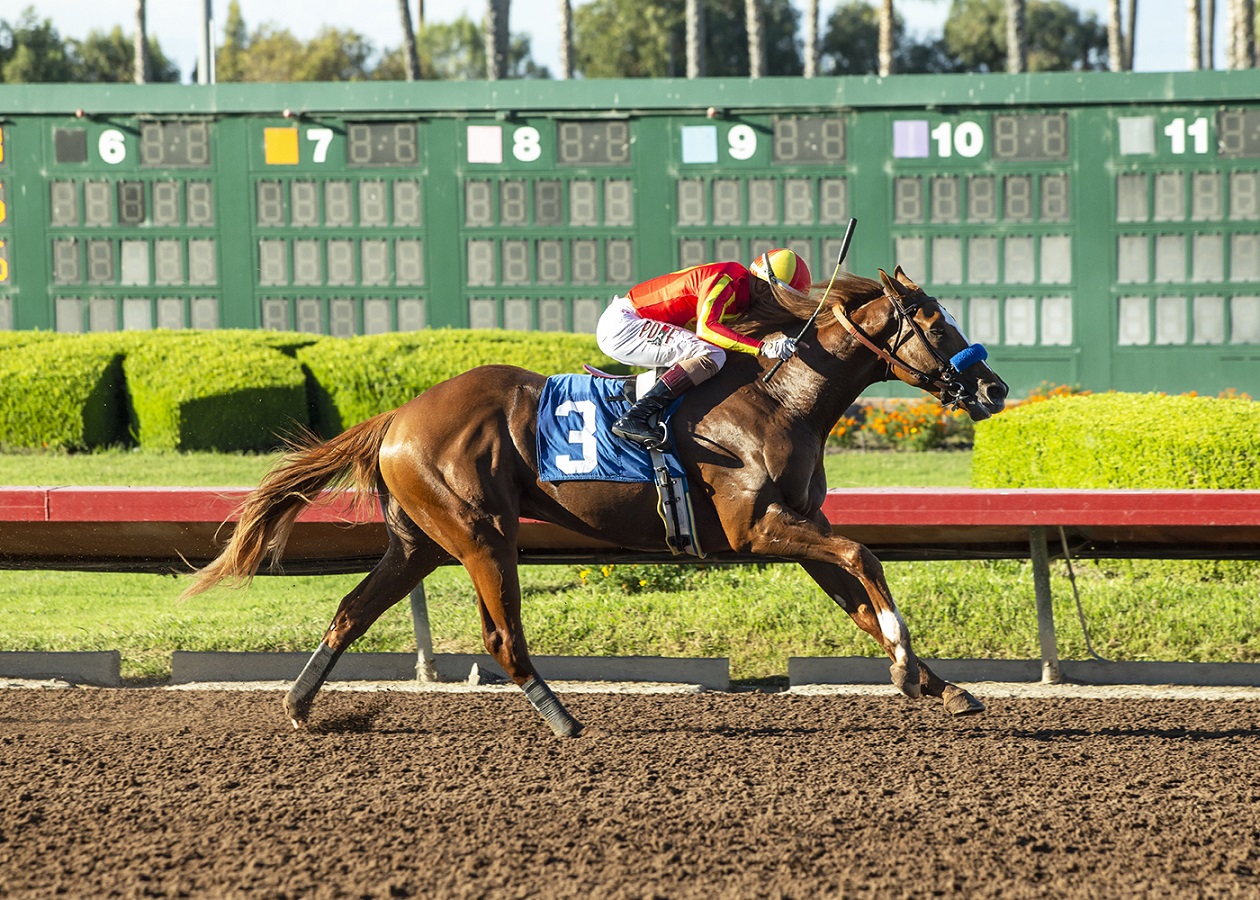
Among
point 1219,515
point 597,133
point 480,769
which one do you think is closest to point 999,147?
point 597,133

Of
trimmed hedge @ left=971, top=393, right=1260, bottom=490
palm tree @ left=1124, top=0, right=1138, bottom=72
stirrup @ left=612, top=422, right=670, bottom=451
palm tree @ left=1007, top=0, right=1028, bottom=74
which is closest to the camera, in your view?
stirrup @ left=612, top=422, right=670, bottom=451

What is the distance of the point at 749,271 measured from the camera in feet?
16.3

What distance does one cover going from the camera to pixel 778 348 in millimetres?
4727

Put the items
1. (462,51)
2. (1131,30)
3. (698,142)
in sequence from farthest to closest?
(462,51), (1131,30), (698,142)

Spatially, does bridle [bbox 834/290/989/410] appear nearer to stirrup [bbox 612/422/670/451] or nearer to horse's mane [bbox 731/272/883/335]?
horse's mane [bbox 731/272/883/335]

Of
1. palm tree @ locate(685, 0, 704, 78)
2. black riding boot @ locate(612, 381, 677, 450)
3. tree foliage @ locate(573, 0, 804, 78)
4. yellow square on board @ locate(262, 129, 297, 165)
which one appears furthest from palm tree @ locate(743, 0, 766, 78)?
black riding boot @ locate(612, 381, 677, 450)

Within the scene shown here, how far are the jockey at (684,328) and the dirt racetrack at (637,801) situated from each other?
1136 millimetres

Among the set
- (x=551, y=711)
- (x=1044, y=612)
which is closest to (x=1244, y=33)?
(x=1044, y=612)

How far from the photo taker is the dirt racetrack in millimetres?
3215

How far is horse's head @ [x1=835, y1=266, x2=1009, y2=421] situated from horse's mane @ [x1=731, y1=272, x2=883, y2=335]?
9 centimetres

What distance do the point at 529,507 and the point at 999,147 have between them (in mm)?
9079

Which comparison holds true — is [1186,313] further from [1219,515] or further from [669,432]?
[669,432]

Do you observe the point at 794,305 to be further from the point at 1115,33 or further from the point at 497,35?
the point at 1115,33

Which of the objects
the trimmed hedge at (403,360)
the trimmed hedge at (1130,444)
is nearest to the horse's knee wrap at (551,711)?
the trimmed hedge at (1130,444)
